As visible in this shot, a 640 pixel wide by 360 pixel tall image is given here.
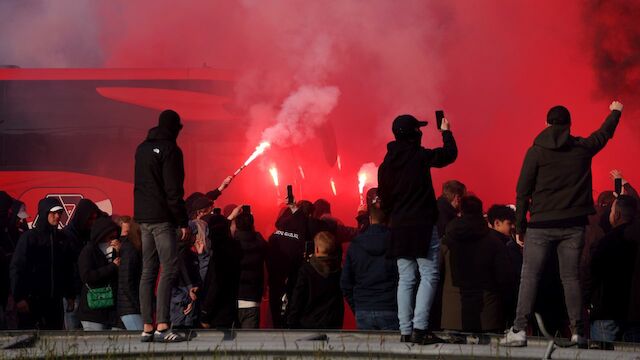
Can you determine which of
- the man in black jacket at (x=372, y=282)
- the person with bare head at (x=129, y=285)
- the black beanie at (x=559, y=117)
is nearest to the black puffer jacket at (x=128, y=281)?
the person with bare head at (x=129, y=285)

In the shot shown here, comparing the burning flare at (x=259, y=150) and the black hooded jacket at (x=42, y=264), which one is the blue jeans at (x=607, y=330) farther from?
the burning flare at (x=259, y=150)

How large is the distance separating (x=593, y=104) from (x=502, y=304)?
7694mm

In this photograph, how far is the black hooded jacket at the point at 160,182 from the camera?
721 cm

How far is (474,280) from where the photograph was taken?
782 centimetres

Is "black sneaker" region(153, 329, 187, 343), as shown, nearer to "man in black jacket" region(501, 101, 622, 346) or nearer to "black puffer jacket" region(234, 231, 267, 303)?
"man in black jacket" region(501, 101, 622, 346)

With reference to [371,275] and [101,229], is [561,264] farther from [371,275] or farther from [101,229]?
[101,229]

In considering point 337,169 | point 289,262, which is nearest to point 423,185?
point 289,262

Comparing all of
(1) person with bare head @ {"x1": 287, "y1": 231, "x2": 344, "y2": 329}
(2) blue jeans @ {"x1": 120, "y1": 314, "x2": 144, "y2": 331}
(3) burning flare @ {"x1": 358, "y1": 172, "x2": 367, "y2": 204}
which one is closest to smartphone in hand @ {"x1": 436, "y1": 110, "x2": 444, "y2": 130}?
(1) person with bare head @ {"x1": 287, "y1": 231, "x2": 344, "y2": 329}

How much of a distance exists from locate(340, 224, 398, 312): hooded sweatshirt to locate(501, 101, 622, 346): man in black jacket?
113 cm

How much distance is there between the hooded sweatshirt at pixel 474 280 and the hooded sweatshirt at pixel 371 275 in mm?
381

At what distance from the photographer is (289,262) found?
33.8 feet

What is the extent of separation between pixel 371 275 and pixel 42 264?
300cm

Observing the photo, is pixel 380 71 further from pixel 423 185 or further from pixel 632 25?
pixel 423 185

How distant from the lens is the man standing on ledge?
22.5 feet
